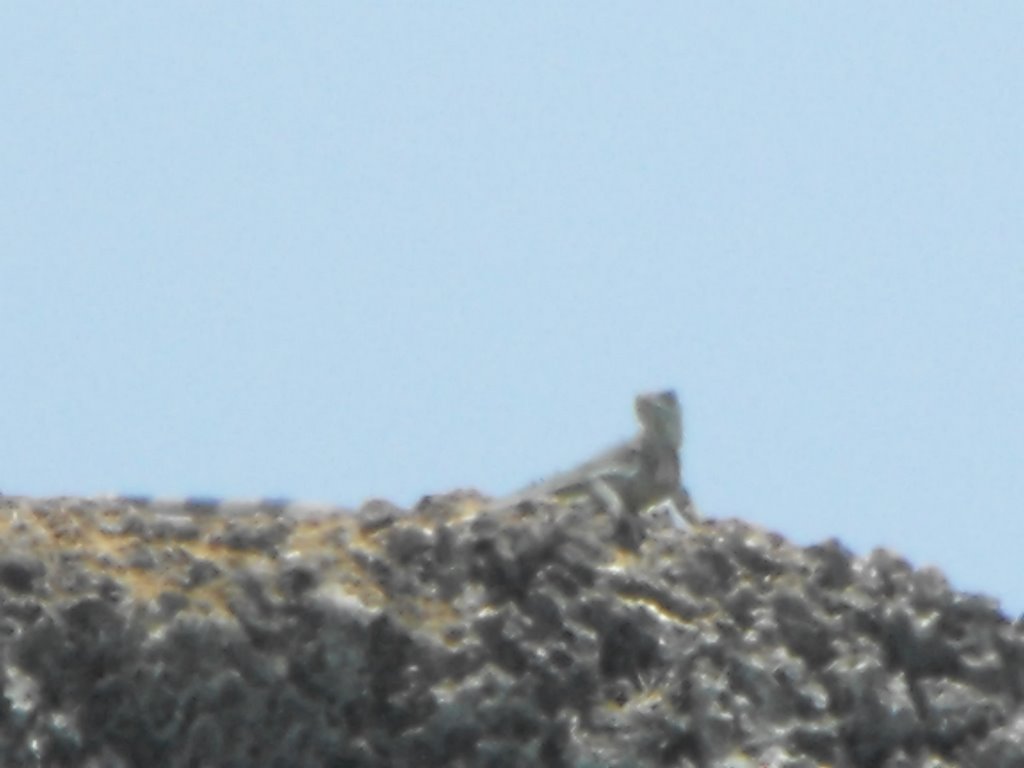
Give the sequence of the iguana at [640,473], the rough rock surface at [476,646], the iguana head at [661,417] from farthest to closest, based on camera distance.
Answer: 1. the iguana head at [661,417]
2. the iguana at [640,473]
3. the rough rock surface at [476,646]

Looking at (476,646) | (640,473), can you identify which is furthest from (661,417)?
(476,646)

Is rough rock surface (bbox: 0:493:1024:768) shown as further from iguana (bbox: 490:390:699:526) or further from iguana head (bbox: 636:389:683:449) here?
iguana head (bbox: 636:389:683:449)

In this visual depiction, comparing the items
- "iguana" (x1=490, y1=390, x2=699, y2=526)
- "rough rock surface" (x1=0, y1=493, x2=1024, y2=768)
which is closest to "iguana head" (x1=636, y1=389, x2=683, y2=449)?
"iguana" (x1=490, y1=390, x2=699, y2=526)

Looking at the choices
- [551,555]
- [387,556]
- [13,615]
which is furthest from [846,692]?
[13,615]

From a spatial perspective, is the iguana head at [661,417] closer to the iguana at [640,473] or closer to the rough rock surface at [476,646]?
the iguana at [640,473]

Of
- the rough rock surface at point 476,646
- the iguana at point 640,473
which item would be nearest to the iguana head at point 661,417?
the iguana at point 640,473

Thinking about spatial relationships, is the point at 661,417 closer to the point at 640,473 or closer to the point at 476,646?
the point at 640,473

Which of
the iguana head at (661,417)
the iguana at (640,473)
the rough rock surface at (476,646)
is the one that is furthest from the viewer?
the iguana head at (661,417)

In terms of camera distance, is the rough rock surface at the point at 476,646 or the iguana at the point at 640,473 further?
the iguana at the point at 640,473

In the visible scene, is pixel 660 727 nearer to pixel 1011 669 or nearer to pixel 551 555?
pixel 551 555
